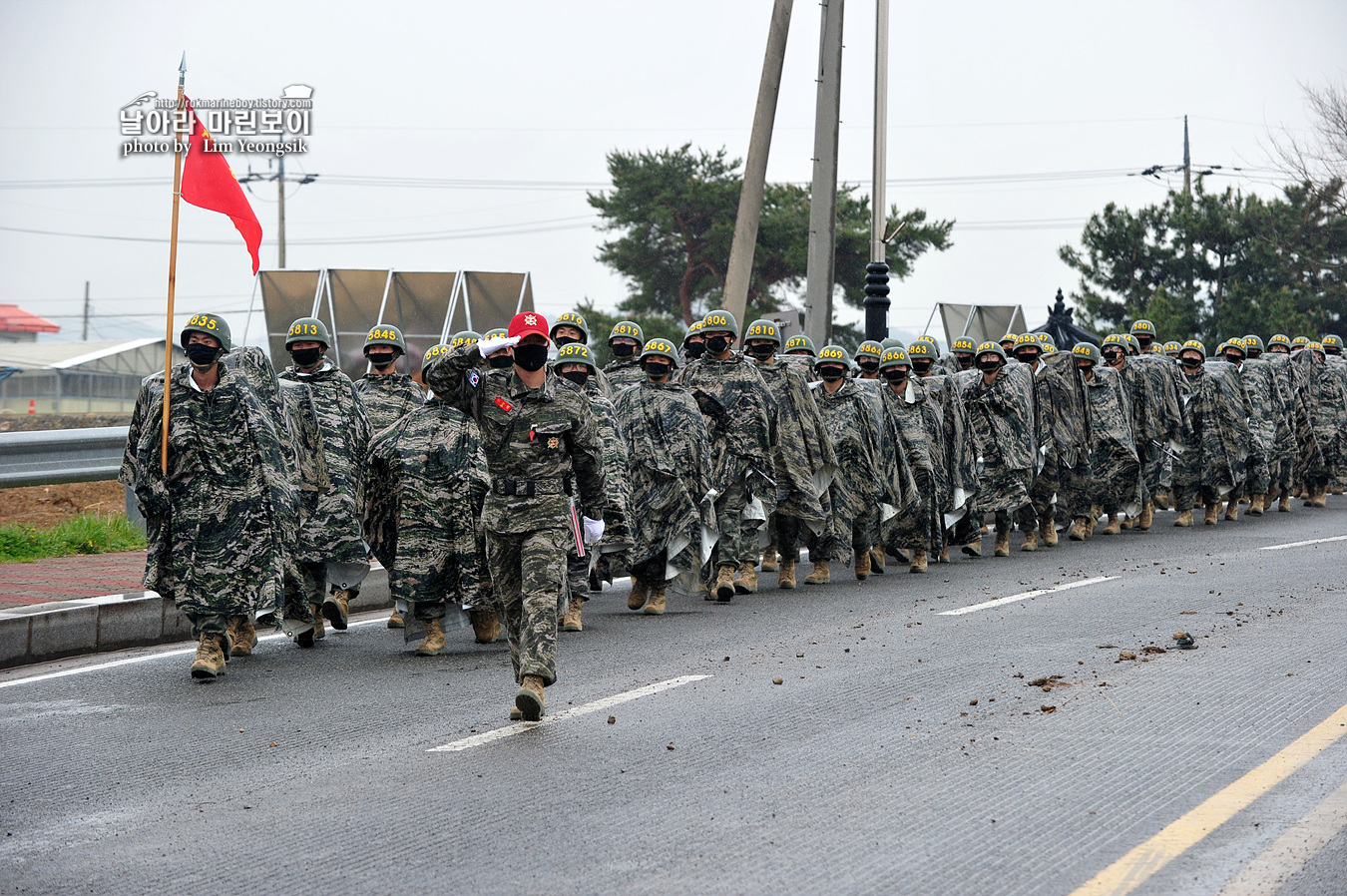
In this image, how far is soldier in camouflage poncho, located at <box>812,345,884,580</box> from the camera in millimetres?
13516

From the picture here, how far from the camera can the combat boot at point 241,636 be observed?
9.41 m

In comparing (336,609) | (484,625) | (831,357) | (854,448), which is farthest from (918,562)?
(336,609)

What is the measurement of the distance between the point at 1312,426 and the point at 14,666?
18.3m

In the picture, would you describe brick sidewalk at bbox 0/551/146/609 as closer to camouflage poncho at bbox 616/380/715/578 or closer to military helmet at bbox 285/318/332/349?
military helmet at bbox 285/318/332/349

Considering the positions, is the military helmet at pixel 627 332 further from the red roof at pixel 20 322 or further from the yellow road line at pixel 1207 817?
the red roof at pixel 20 322

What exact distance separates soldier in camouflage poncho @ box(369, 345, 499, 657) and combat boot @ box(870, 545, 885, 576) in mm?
5475

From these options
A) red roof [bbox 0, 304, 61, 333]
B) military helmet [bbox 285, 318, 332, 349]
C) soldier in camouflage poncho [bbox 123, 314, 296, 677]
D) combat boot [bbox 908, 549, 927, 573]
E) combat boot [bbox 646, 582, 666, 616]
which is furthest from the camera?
red roof [bbox 0, 304, 61, 333]

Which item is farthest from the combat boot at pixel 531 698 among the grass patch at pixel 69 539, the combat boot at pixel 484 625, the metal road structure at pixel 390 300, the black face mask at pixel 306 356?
the metal road structure at pixel 390 300

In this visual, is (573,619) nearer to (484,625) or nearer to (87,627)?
(484,625)

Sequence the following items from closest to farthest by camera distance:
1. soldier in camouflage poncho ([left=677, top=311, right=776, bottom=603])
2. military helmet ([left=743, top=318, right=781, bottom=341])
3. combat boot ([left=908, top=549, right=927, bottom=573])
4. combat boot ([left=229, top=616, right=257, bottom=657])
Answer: combat boot ([left=229, top=616, right=257, bottom=657])
soldier in camouflage poncho ([left=677, top=311, right=776, bottom=603])
military helmet ([left=743, top=318, right=781, bottom=341])
combat boot ([left=908, top=549, right=927, bottom=573])

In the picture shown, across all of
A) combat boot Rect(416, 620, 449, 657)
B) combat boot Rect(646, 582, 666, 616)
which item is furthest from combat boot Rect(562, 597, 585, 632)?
combat boot Rect(416, 620, 449, 657)

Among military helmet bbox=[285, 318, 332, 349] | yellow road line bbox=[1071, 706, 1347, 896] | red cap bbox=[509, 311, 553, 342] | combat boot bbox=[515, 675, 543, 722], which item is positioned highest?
military helmet bbox=[285, 318, 332, 349]

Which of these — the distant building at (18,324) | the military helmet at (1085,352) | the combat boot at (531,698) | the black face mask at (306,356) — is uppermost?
the distant building at (18,324)

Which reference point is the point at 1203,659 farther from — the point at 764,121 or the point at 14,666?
the point at 764,121
